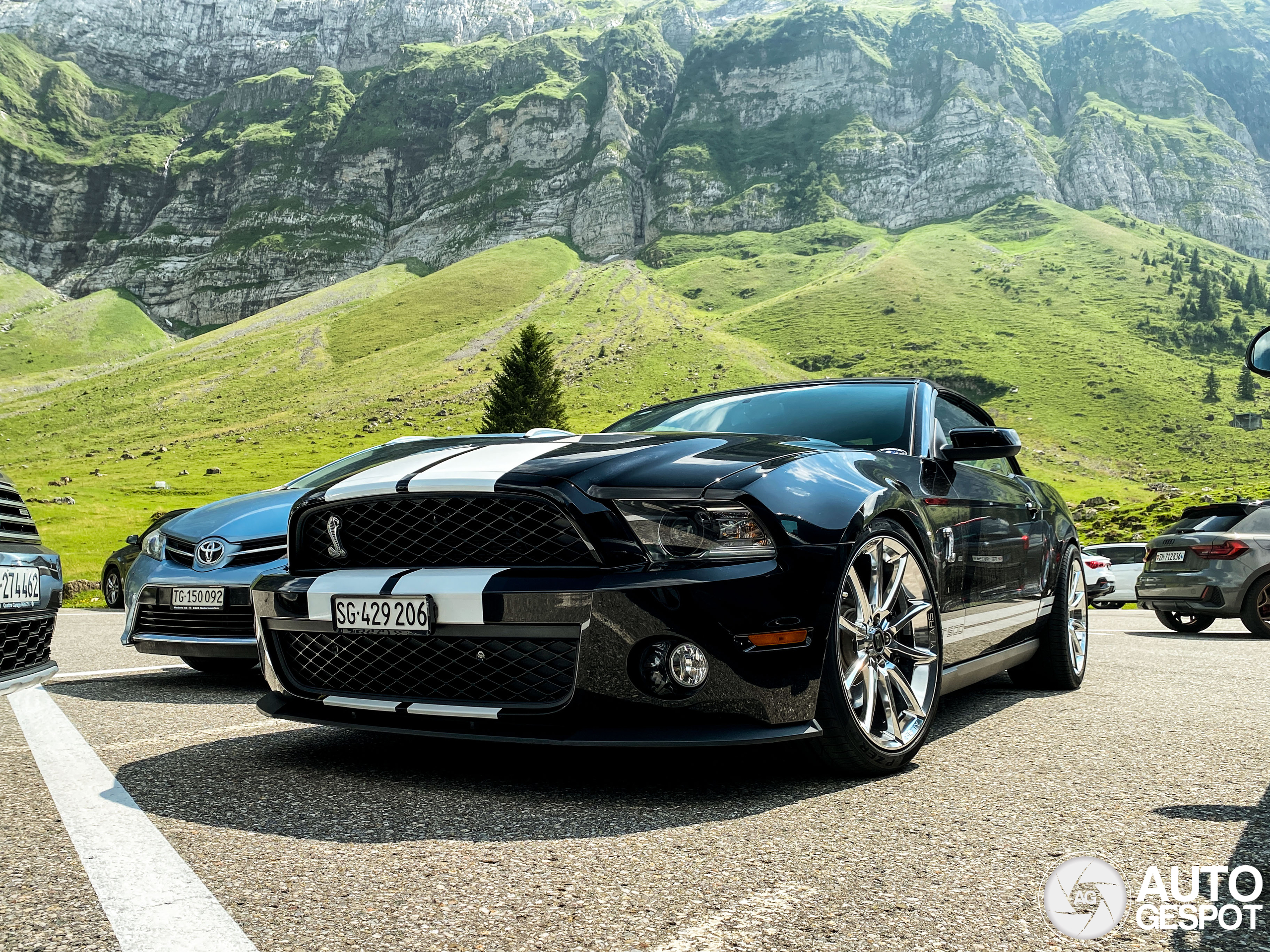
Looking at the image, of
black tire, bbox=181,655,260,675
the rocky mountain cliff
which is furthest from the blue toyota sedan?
the rocky mountain cliff

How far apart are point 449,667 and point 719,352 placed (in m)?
112

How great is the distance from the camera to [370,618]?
3.05 meters

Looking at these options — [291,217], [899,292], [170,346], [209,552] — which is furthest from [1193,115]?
[209,552]

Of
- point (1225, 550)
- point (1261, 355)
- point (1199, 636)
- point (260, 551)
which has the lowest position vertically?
point (1199, 636)

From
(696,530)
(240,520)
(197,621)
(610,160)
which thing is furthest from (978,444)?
(610,160)

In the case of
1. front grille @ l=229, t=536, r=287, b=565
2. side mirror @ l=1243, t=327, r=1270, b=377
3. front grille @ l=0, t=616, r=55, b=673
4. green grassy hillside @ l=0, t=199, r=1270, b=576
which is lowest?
front grille @ l=0, t=616, r=55, b=673

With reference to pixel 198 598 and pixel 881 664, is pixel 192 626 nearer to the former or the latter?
pixel 198 598

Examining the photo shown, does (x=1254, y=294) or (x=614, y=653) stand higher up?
(x=1254, y=294)

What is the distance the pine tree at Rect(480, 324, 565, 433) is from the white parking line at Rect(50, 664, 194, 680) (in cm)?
4553

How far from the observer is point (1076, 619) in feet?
18.3

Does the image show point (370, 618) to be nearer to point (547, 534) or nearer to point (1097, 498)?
point (547, 534)

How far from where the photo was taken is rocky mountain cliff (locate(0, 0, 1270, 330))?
167375 mm

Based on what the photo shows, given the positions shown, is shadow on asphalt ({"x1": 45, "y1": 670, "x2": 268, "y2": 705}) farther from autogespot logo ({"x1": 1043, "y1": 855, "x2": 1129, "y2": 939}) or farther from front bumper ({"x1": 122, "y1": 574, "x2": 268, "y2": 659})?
autogespot logo ({"x1": 1043, "y1": 855, "x2": 1129, "y2": 939})

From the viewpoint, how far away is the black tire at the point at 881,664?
3.00 meters
